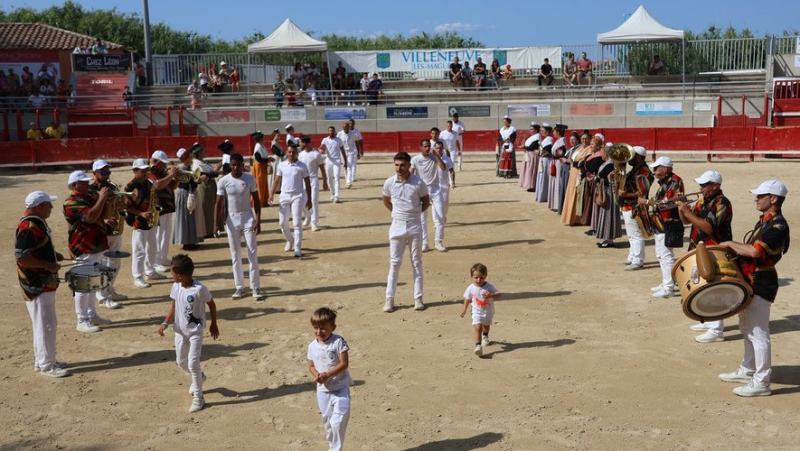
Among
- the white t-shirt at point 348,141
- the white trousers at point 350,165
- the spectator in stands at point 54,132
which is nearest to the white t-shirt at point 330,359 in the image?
the white t-shirt at point 348,141

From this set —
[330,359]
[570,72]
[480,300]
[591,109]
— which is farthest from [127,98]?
[330,359]

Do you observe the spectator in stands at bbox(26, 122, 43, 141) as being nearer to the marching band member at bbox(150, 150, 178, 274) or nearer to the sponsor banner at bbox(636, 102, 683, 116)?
the marching band member at bbox(150, 150, 178, 274)

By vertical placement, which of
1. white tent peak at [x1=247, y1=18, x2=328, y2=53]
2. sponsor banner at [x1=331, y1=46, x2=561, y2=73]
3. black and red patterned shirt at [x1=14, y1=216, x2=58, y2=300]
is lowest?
black and red patterned shirt at [x1=14, y1=216, x2=58, y2=300]

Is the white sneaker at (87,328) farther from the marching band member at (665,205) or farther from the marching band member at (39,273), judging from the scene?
the marching band member at (665,205)

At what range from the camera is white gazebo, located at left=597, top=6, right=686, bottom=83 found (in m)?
36.4

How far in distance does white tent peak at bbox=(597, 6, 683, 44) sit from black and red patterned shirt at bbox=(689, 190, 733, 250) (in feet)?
95.4

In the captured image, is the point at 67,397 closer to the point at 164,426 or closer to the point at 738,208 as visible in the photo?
the point at 164,426

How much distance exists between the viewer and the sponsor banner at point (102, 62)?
39.5 metres

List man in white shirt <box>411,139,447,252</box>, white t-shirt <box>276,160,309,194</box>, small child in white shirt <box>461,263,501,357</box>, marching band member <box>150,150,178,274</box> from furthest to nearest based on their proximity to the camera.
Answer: man in white shirt <box>411,139,447,252</box>, white t-shirt <box>276,160,309,194</box>, marching band member <box>150,150,178,274</box>, small child in white shirt <box>461,263,501,357</box>

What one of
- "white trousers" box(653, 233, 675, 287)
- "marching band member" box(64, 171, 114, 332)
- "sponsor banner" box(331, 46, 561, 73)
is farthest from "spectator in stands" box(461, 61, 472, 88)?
"marching band member" box(64, 171, 114, 332)

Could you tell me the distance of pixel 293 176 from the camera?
48.4 ft

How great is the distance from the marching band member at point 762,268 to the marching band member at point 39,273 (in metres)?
7.11

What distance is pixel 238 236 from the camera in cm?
1205

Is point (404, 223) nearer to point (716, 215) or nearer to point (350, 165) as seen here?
point (716, 215)
